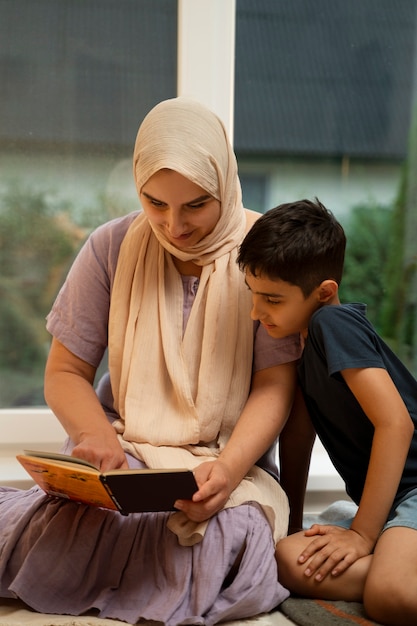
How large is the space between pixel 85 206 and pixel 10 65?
0.42 m

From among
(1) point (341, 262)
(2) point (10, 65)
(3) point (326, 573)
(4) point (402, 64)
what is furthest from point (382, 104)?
(3) point (326, 573)

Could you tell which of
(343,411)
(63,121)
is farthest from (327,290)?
(63,121)

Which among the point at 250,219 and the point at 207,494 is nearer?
the point at 207,494

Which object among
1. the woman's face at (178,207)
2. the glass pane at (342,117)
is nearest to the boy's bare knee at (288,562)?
the woman's face at (178,207)

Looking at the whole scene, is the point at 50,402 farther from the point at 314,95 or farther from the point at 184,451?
the point at 314,95

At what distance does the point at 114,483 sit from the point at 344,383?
1.74ft

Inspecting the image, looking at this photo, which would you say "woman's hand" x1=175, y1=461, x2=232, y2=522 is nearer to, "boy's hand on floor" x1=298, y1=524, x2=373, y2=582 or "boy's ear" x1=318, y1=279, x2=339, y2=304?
"boy's hand on floor" x1=298, y1=524, x2=373, y2=582

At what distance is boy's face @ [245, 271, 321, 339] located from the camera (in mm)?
1668

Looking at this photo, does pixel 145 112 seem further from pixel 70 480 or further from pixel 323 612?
pixel 323 612

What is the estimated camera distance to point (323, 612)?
1.52 meters

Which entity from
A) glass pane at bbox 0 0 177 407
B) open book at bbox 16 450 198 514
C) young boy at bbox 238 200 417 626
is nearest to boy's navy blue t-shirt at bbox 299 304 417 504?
young boy at bbox 238 200 417 626

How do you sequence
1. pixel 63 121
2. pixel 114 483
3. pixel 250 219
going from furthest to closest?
pixel 63 121, pixel 250 219, pixel 114 483

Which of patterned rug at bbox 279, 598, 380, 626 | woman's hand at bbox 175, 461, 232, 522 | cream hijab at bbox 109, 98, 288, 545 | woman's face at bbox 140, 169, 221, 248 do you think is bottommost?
patterned rug at bbox 279, 598, 380, 626

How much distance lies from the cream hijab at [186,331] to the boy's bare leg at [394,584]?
23cm
